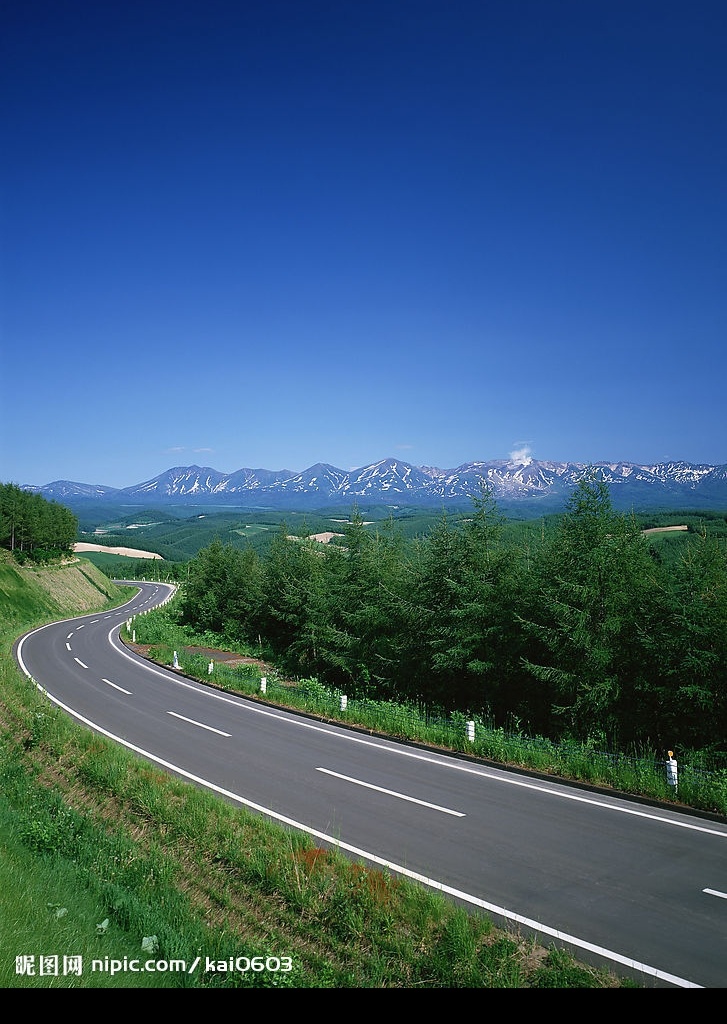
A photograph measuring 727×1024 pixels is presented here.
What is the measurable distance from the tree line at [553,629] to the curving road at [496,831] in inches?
220

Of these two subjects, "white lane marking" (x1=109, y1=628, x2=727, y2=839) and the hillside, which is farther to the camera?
the hillside

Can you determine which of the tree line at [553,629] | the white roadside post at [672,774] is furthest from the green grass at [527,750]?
the tree line at [553,629]

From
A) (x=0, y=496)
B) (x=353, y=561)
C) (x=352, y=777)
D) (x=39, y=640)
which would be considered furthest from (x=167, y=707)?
(x=0, y=496)

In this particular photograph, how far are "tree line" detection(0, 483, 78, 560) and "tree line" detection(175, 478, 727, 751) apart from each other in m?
56.0

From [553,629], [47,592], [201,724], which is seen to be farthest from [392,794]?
[47,592]

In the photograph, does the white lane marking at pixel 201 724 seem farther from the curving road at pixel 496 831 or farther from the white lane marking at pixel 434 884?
the white lane marking at pixel 434 884

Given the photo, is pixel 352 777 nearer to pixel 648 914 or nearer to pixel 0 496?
pixel 648 914

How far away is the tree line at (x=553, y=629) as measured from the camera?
15.9m

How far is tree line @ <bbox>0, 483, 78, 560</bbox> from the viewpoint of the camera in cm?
7194

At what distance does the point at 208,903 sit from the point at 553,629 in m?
12.9

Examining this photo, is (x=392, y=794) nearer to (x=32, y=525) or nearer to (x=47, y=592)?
(x=47, y=592)

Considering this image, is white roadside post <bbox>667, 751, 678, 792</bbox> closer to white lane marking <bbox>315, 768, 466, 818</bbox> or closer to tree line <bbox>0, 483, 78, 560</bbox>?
white lane marking <bbox>315, 768, 466, 818</bbox>

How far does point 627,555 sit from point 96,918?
16374 millimetres

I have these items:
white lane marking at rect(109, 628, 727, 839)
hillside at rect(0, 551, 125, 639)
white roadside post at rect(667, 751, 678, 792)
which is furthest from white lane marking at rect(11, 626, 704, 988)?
hillside at rect(0, 551, 125, 639)
